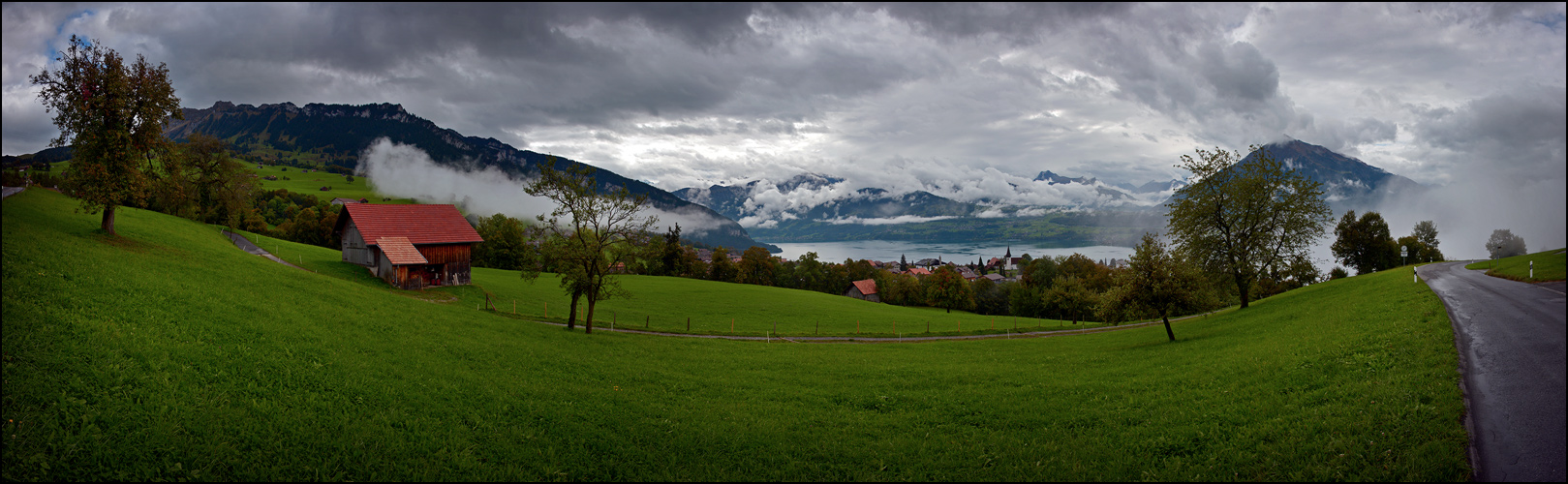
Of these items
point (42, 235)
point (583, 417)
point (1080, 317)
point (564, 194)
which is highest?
point (564, 194)

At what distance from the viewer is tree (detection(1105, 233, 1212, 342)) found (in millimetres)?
23391

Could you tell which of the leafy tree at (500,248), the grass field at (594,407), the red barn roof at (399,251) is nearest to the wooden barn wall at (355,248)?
the red barn roof at (399,251)

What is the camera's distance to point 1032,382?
14312 millimetres

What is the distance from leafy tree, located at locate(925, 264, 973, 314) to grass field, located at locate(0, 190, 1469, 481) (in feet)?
189

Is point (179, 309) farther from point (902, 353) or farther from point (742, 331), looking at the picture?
point (742, 331)

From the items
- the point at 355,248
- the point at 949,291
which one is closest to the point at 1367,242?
the point at 949,291

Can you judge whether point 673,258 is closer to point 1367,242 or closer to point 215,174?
point 215,174

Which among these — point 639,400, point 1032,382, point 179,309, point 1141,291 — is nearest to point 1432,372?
point 1032,382

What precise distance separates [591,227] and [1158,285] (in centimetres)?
2612

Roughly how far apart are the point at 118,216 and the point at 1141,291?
193 ft

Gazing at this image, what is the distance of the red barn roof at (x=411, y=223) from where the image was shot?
4056cm

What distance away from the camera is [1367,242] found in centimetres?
6606

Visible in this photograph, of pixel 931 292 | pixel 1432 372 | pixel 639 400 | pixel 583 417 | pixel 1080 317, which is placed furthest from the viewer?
pixel 931 292

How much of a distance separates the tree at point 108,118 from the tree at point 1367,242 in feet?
339
